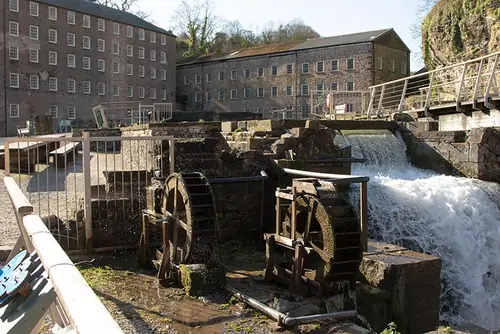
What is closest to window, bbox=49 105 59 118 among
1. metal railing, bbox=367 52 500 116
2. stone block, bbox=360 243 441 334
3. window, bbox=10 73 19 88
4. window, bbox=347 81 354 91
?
window, bbox=10 73 19 88

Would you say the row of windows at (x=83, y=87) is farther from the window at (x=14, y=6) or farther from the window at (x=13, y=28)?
the window at (x=14, y=6)

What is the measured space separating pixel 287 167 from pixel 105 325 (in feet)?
27.9

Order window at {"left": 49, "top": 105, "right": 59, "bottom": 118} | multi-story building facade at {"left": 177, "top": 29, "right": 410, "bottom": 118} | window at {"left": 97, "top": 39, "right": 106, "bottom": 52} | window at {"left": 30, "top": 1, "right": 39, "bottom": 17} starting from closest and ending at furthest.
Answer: window at {"left": 30, "top": 1, "right": 39, "bottom": 17} < multi-story building facade at {"left": 177, "top": 29, "right": 410, "bottom": 118} < window at {"left": 49, "top": 105, "right": 59, "bottom": 118} < window at {"left": 97, "top": 39, "right": 106, "bottom": 52}

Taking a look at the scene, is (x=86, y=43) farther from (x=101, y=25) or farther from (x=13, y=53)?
(x=13, y=53)

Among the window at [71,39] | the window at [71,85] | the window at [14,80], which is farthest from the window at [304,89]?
the window at [14,80]

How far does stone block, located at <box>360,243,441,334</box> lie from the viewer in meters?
6.45

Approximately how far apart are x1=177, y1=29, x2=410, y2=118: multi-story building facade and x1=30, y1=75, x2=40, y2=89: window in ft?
64.4

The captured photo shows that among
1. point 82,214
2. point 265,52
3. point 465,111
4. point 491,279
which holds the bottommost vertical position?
point 491,279

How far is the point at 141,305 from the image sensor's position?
5.67 m

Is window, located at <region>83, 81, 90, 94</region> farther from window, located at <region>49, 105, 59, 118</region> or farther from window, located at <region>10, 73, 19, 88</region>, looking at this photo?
window, located at <region>10, 73, 19, 88</region>

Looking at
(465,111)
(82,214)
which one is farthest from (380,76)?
(82,214)

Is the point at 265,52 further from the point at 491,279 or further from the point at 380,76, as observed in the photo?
the point at 491,279

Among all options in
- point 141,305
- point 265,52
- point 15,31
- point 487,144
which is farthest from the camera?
point 265,52

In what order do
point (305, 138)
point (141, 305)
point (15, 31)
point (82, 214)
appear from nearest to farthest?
point (141, 305), point (82, 214), point (305, 138), point (15, 31)
